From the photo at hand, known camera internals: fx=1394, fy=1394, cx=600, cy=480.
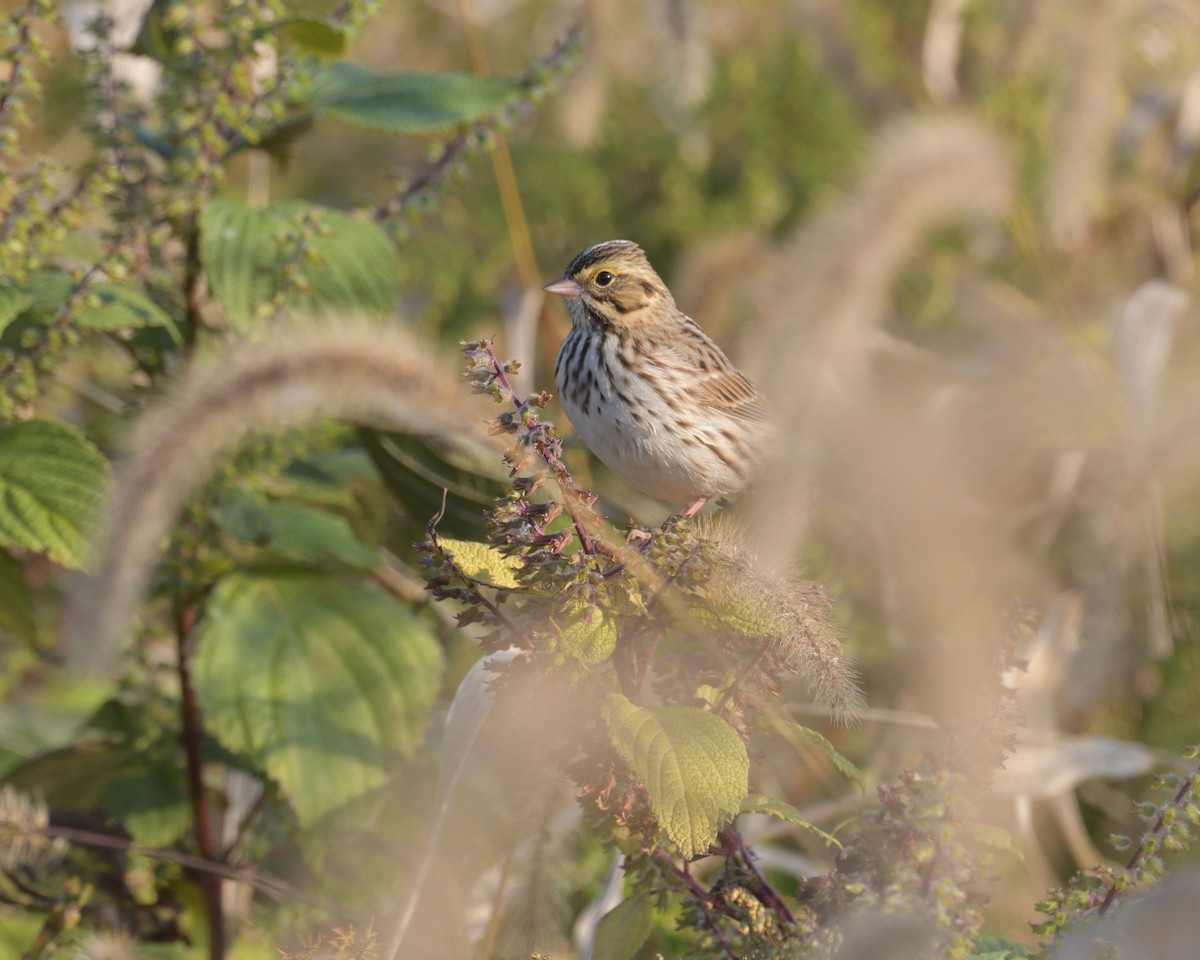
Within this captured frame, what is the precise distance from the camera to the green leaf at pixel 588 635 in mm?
1561

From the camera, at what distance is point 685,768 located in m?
1.50

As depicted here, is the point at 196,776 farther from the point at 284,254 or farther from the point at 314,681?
the point at 284,254

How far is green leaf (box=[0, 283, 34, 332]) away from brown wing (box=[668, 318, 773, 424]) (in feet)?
5.21

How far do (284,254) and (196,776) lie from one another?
38.7 inches

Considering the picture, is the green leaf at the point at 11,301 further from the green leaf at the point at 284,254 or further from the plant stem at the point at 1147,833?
the plant stem at the point at 1147,833

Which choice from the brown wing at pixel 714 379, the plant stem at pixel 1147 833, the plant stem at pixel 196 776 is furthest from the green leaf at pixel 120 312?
the plant stem at pixel 1147 833

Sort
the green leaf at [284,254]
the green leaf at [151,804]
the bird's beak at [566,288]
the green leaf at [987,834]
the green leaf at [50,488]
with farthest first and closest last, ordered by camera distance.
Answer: the bird's beak at [566,288]
the green leaf at [151,804]
the green leaf at [284,254]
the green leaf at [50,488]
the green leaf at [987,834]

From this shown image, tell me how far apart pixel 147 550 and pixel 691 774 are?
66 cm

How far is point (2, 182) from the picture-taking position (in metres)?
2.22

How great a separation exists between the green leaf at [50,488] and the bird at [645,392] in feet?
3.71

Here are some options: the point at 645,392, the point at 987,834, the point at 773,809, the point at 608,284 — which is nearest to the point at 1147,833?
the point at 987,834

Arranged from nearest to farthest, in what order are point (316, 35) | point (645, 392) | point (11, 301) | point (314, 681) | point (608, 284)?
point (11, 301) < point (316, 35) < point (314, 681) < point (645, 392) < point (608, 284)

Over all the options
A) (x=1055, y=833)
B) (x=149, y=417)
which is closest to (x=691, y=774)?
(x=149, y=417)

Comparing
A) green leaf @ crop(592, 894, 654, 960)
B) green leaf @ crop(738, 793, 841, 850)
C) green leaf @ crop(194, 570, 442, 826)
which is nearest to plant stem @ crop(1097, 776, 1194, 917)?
green leaf @ crop(738, 793, 841, 850)
